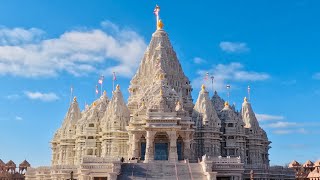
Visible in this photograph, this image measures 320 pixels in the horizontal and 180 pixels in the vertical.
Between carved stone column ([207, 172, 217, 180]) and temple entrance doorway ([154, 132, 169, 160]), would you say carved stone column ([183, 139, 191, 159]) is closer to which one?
temple entrance doorway ([154, 132, 169, 160])

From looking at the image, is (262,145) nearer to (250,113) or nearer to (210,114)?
(250,113)

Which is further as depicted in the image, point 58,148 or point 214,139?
point 58,148

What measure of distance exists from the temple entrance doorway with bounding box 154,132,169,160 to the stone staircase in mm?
6233

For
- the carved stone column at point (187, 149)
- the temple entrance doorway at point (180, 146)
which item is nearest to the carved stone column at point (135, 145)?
the temple entrance doorway at point (180, 146)

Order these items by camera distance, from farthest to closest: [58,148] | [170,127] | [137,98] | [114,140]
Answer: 1. [58,148]
2. [137,98]
3. [114,140]
4. [170,127]

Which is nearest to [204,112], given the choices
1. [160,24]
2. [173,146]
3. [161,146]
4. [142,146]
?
[161,146]

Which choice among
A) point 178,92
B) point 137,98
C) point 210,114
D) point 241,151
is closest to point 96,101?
point 137,98

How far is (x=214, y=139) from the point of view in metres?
55.7

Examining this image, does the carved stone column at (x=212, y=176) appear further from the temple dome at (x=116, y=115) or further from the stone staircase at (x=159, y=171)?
the temple dome at (x=116, y=115)

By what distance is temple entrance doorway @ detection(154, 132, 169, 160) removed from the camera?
50281mm

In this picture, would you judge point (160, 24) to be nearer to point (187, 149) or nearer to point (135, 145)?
point (135, 145)

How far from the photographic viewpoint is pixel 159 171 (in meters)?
42.4

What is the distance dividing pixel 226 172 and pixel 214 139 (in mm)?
10894

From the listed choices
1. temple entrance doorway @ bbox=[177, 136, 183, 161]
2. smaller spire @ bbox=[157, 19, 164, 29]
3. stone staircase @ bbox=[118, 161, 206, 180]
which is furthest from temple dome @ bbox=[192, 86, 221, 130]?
stone staircase @ bbox=[118, 161, 206, 180]
